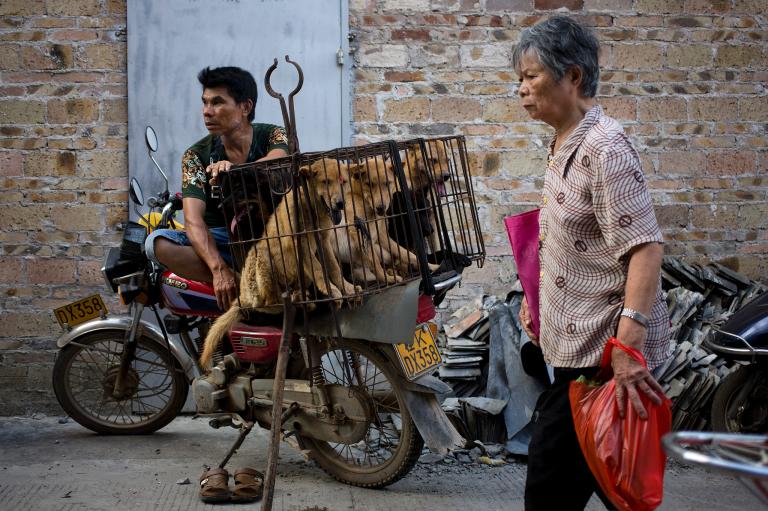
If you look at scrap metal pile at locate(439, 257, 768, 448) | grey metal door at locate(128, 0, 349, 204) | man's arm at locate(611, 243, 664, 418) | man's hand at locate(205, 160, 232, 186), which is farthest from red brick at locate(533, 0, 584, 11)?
man's arm at locate(611, 243, 664, 418)

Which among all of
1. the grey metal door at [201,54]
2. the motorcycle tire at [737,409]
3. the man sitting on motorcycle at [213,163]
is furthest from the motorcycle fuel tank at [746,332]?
the grey metal door at [201,54]

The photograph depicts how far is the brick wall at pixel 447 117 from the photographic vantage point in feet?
21.4

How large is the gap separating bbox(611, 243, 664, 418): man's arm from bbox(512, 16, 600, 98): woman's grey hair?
60 cm

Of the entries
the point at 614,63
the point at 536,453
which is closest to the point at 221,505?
the point at 536,453

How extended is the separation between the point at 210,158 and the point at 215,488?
183cm

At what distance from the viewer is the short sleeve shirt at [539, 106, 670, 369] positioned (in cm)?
260

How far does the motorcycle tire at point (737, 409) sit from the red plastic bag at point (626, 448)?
277cm

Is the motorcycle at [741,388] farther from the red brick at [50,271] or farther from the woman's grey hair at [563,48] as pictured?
the red brick at [50,271]

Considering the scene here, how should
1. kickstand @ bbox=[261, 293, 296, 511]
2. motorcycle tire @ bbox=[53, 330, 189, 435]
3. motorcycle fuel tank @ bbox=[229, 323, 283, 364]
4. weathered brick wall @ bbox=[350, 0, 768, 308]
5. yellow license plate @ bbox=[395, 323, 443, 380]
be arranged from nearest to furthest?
kickstand @ bbox=[261, 293, 296, 511]
yellow license plate @ bbox=[395, 323, 443, 380]
motorcycle fuel tank @ bbox=[229, 323, 283, 364]
motorcycle tire @ bbox=[53, 330, 189, 435]
weathered brick wall @ bbox=[350, 0, 768, 308]

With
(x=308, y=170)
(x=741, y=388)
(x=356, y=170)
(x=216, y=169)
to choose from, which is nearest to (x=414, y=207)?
(x=356, y=170)

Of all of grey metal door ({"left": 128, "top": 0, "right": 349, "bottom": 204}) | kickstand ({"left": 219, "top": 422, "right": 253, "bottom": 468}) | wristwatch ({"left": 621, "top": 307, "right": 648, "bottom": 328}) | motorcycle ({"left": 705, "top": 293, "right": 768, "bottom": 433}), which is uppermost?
grey metal door ({"left": 128, "top": 0, "right": 349, "bottom": 204})

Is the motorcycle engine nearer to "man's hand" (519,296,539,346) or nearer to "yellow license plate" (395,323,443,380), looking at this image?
"yellow license plate" (395,323,443,380)

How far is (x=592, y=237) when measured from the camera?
8.98 feet

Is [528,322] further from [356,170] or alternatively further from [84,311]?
[84,311]
